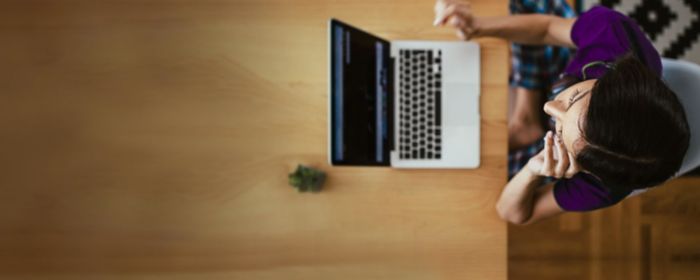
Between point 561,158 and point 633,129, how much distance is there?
19 centimetres

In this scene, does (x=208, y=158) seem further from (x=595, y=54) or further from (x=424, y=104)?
(x=595, y=54)

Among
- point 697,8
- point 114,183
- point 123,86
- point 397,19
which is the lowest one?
point 114,183

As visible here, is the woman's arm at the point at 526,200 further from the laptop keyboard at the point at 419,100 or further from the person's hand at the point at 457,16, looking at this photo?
the person's hand at the point at 457,16

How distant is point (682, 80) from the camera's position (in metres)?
1.09

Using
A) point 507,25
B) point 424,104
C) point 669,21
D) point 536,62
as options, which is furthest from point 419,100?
point 669,21

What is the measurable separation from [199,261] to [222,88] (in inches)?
14.7

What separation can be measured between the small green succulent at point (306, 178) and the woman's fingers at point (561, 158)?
48 centimetres

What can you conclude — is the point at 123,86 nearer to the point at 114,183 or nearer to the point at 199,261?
the point at 114,183

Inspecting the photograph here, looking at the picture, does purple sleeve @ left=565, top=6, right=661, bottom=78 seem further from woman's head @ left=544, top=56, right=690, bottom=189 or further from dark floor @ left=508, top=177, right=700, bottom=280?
dark floor @ left=508, top=177, right=700, bottom=280

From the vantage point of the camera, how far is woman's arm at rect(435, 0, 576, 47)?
119 cm

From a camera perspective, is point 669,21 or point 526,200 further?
point 669,21

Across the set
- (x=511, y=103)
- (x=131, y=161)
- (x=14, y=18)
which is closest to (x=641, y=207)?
(x=511, y=103)

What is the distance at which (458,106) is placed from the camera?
4.06 feet

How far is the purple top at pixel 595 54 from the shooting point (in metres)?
1.09
